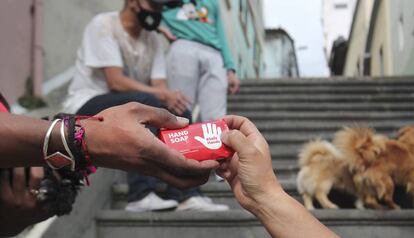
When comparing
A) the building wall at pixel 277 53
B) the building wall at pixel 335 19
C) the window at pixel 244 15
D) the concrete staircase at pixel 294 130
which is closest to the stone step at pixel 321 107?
the concrete staircase at pixel 294 130

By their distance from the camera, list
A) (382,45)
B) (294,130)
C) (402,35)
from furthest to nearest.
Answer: (382,45)
(402,35)
(294,130)

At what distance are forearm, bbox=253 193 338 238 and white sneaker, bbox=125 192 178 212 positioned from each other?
5.85ft

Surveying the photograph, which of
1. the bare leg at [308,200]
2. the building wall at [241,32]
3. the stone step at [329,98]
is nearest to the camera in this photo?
the bare leg at [308,200]

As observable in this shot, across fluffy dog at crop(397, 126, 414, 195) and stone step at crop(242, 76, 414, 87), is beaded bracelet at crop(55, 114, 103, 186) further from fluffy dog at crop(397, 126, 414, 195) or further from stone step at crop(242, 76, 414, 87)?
stone step at crop(242, 76, 414, 87)

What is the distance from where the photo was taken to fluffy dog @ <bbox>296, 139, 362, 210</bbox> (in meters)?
3.63

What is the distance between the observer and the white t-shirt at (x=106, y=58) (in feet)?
10.5

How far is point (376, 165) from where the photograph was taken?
350 centimetres

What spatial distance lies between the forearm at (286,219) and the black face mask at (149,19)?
1.97 m

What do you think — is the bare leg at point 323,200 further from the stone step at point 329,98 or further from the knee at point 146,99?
the stone step at point 329,98

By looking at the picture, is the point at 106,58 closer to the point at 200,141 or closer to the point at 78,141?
the point at 200,141

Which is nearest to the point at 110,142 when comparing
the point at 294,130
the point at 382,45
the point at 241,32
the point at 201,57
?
the point at 201,57

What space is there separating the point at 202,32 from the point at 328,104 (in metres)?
2.70

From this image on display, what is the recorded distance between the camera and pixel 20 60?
165 inches

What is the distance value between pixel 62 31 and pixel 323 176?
2.50m
